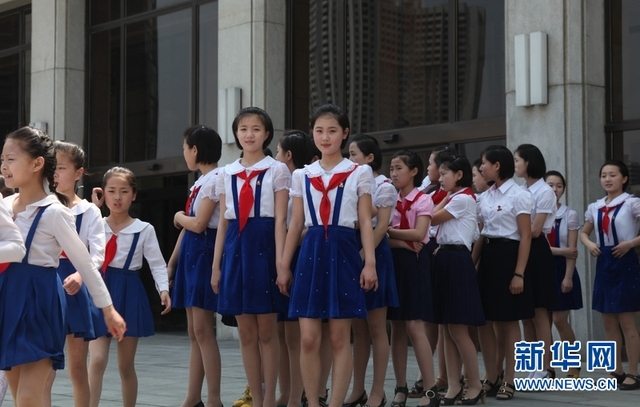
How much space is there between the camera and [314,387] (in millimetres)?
5816

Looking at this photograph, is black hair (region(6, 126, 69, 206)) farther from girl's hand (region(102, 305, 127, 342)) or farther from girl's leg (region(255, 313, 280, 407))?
girl's leg (region(255, 313, 280, 407))

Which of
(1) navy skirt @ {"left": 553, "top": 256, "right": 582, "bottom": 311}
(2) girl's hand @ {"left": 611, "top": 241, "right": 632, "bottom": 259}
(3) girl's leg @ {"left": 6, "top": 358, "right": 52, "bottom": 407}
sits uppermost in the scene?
(2) girl's hand @ {"left": 611, "top": 241, "right": 632, "bottom": 259}

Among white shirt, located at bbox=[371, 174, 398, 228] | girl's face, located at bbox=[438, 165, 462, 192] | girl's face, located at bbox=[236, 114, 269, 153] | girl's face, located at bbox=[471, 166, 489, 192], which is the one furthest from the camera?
girl's face, located at bbox=[471, 166, 489, 192]

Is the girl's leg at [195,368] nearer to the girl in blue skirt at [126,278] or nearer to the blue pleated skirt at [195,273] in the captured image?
the blue pleated skirt at [195,273]

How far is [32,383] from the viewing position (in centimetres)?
432

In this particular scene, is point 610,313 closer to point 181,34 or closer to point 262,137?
point 262,137

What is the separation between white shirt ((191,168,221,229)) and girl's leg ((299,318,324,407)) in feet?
3.97

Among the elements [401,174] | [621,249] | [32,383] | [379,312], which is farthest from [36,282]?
[621,249]

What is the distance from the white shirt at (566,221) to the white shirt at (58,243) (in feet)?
18.4

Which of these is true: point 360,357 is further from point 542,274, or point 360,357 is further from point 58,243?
point 58,243

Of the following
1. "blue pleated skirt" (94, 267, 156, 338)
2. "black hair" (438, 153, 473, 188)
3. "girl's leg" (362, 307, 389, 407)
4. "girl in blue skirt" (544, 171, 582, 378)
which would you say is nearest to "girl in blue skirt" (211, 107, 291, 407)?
"blue pleated skirt" (94, 267, 156, 338)

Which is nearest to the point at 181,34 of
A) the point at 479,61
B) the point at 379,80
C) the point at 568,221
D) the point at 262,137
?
the point at 379,80

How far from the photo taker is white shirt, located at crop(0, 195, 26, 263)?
13.7 feet

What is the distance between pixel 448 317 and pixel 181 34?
8863 mm
